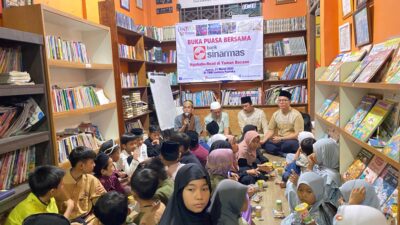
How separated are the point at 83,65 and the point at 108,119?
945 millimetres

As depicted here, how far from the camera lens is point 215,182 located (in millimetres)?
2260

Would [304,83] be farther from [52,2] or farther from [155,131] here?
[52,2]

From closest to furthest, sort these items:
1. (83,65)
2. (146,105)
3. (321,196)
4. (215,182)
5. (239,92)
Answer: (321,196)
(215,182)
(83,65)
(146,105)
(239,92)

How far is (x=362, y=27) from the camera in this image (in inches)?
107

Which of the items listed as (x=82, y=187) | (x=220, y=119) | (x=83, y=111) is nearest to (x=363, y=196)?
(x=82, y=187)

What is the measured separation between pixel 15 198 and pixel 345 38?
357 cm

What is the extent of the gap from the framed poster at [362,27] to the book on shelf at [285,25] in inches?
104

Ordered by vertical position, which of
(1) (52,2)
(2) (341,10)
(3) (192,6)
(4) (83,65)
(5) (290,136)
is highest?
(3) (192,6)

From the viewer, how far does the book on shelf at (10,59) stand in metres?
2.34

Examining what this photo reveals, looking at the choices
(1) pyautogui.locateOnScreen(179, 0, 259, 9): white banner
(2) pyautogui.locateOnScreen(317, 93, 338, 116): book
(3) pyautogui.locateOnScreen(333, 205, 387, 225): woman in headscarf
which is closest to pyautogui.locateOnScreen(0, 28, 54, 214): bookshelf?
(3) pyautogui.locateOnScreen(333, 205, 387, 225): woman in headscarf

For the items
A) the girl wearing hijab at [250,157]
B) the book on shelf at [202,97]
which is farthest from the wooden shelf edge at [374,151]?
the book on shelf at [202,97]

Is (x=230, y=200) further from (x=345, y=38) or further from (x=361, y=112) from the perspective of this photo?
(x=345, y=38)

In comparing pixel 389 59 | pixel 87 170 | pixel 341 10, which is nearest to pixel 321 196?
pixel 389 59

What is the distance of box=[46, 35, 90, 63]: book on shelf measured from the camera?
290 centimetres
